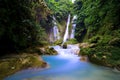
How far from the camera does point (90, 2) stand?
18484mm

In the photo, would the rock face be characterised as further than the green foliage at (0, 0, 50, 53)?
No

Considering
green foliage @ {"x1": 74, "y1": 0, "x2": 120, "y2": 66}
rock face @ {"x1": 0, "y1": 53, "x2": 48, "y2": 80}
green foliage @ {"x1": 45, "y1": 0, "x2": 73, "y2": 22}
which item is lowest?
rock face @ {"x1": 0, "y1": 53, "x2": 48, "y2": 80}

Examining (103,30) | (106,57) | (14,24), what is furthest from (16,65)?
(103,30)

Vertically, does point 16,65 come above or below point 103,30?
below

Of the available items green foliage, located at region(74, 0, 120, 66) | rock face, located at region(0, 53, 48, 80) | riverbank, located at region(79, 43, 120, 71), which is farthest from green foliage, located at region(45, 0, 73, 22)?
rock face, located at region(0, 53, 48, 80)

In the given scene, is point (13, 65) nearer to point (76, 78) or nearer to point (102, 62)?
point (76, 78)

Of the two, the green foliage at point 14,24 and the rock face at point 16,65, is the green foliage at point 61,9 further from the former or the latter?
the rock face at point 16,65

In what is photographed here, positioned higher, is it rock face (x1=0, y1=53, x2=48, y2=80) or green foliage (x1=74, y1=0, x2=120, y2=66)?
green foliage (x1=74, y1=0, x2=120, y2=66)

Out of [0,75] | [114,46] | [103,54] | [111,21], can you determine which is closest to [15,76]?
[0,75]

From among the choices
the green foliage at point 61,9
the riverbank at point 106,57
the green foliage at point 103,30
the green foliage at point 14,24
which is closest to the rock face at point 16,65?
the green foliage at point 14,24

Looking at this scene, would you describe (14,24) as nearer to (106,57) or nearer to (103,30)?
(106,57)

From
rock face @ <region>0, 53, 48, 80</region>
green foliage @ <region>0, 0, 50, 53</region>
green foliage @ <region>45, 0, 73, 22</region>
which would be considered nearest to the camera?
rock face @ <region>0, 53, 48, 80</region>

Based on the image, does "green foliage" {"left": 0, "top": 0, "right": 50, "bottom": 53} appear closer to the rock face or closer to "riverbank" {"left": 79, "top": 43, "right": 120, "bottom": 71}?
the rock face

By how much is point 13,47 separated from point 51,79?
603 cm
